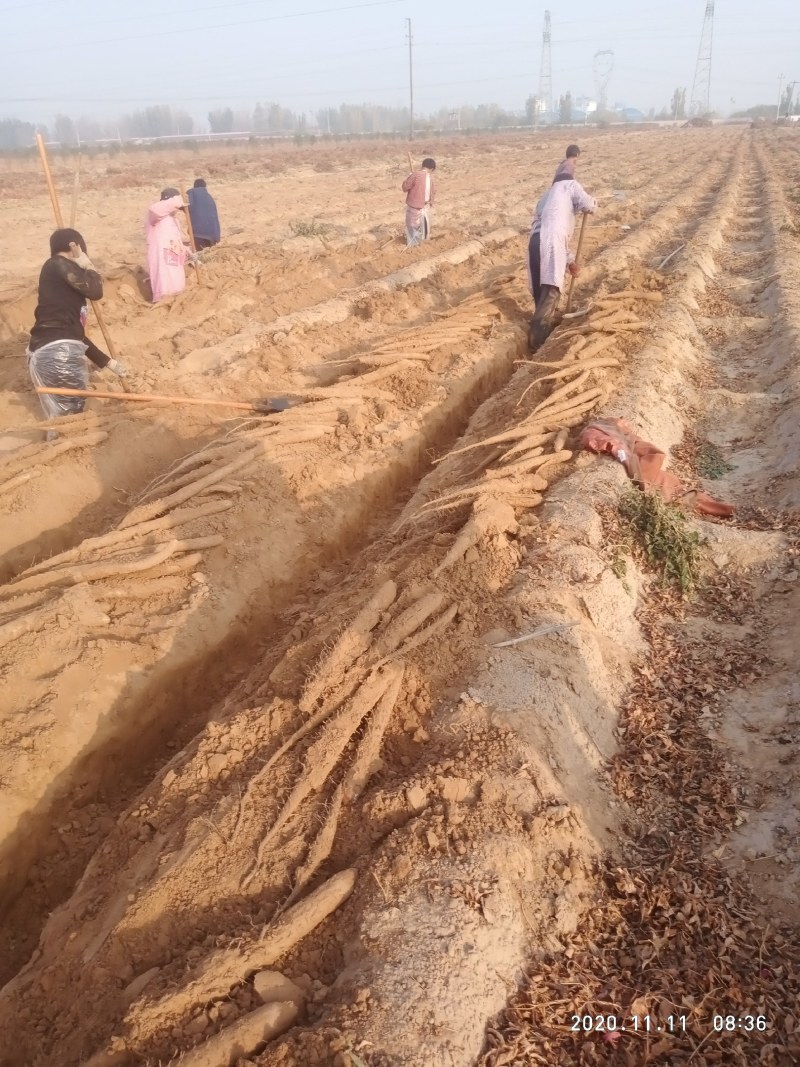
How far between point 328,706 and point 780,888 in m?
1.97

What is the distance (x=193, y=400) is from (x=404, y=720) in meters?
4.04

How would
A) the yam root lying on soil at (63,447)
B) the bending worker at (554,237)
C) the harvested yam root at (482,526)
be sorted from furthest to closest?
1. the bending worker at (554,237)
2. the yam root lying on soil at (63,447)
3. the harvested yam root at (482,526)

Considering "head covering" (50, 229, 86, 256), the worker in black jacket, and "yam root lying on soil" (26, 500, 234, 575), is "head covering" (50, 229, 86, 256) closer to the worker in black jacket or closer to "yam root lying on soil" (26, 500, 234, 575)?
the worker in black jacket

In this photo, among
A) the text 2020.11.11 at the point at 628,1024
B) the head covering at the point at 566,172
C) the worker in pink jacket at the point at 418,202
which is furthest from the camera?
the worker in pink jacket at the point at 418,202

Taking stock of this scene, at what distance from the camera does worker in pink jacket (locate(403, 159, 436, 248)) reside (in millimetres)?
12742

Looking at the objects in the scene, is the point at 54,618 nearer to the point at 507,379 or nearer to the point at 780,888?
the point at 780,888

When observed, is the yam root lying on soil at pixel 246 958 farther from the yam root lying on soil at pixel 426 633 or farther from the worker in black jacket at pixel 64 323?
the worker in black jacket at pixel 64 323

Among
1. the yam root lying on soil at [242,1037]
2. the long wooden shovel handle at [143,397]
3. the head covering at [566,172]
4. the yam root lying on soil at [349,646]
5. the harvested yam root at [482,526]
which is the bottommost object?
the yam root lying on soil at [242,1037]

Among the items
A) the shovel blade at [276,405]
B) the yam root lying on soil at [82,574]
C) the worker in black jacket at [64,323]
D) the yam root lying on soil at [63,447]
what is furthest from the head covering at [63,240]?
the yam root lying on soil at [82,574]

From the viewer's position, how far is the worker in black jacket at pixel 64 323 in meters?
6.05

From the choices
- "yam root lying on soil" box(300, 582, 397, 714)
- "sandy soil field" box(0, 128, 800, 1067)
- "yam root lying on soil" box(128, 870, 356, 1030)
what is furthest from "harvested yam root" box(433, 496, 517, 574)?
"yam root lying on soil" box(128, 870, 356, 1030)

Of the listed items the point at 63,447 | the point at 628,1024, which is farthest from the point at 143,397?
the point at 628,1024

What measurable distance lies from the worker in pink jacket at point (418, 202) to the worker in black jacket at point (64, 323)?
26.3 feet

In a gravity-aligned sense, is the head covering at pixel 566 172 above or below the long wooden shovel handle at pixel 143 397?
above
